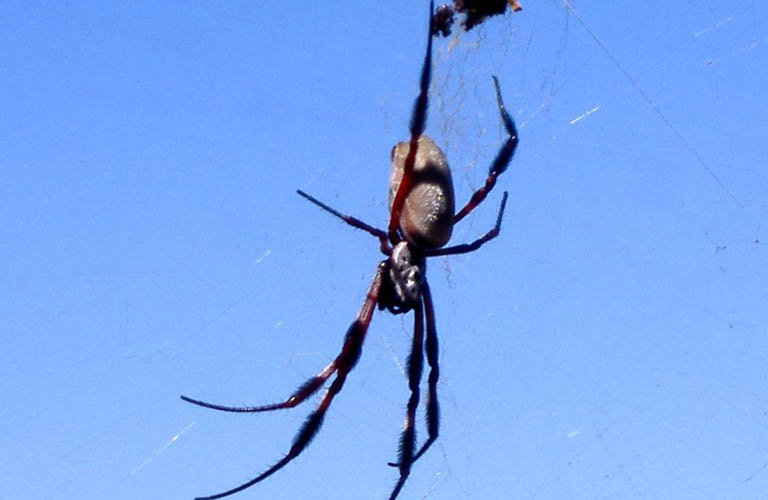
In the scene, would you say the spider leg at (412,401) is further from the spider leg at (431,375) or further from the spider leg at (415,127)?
the spider leg at (415,127)

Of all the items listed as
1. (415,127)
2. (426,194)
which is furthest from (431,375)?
(415,127)

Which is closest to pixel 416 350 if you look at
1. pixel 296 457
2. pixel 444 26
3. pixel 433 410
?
pixel 433 410

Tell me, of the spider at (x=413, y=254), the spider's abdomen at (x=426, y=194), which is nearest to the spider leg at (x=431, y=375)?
the spider at (x=413, y=254)

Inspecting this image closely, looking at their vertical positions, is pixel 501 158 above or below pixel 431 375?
above

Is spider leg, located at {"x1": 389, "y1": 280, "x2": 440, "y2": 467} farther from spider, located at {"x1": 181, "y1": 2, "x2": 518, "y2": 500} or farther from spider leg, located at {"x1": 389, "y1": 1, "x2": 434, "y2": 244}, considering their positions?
spider leg, located at {"x1": 389, "y1": 1, "x2": 434, "y2": 244}

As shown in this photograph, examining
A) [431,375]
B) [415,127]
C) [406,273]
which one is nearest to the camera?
[415,127]

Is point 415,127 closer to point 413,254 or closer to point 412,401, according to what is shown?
point 413,254
